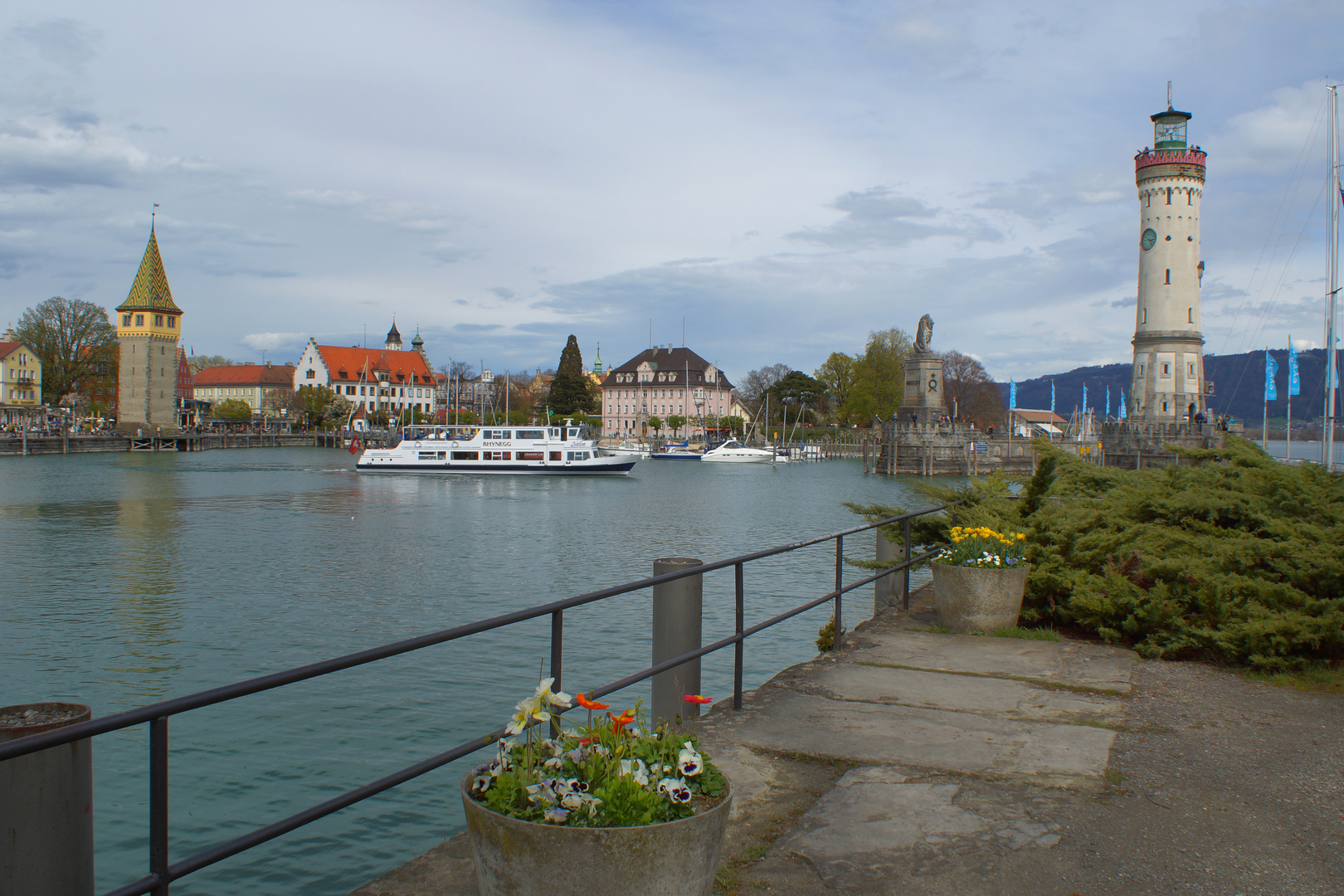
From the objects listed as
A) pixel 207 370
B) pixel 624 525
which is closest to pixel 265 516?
pixel 624 525

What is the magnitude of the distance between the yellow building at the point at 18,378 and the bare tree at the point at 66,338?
4924 millimetres

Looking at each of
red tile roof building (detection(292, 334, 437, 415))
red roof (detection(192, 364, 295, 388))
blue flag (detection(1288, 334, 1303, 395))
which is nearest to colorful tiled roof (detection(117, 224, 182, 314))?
red tile roof building (detection(292, 334, 437, 415))

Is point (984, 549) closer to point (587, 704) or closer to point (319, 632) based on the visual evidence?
point (587, 704)

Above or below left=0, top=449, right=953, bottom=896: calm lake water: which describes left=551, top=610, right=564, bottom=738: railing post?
above

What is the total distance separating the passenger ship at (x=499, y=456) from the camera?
71125mm

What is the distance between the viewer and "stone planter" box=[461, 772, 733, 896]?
2807mm

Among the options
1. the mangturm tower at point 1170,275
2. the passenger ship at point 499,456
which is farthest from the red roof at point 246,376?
the mangturm tower at point 1170,275

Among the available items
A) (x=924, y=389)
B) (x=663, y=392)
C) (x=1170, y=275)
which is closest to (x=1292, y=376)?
(x=1170, y=275)

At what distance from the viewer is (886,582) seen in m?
11.5

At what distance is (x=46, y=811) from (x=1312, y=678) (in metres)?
7.87

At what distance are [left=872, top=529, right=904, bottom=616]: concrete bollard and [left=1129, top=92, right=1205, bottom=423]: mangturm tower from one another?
64310 millimetres

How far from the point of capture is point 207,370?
180 metres

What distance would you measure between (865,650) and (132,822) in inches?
266

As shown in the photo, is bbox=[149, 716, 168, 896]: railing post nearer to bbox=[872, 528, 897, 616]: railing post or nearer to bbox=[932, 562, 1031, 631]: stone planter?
bbox=[932, 562, 1031, 631]: stone planter
